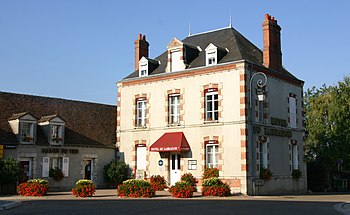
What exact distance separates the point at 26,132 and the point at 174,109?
821 centimetres

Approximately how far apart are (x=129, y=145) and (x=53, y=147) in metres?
4.41

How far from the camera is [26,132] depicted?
988 inches

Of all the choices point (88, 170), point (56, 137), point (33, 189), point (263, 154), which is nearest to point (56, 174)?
point (56, 137)

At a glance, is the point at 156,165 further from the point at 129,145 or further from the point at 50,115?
the point at 50,115

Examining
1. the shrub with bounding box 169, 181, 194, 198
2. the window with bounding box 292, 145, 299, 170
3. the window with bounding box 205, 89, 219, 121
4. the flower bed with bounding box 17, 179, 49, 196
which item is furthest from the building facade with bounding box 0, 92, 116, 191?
the window with bounding box 292, 145, 299, 170

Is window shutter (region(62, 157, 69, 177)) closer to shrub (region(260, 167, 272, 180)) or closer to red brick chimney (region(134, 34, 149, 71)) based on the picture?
red brick chimney (region(134, 34, 149, 71))

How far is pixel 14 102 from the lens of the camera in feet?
87.5

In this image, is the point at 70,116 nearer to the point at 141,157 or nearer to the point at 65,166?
the point at 65,166

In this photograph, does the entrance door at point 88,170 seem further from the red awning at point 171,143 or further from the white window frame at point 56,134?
the red awning at point 171,143

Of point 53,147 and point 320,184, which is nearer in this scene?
point 53,147

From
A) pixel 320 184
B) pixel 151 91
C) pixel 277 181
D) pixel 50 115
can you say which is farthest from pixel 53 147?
pixel 320 184

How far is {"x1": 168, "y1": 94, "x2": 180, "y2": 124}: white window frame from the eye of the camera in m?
25.7

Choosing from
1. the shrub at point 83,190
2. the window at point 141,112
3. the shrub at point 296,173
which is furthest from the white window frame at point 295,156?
the shrub at point 83,190

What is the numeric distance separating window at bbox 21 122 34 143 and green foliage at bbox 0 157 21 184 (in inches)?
85.7
